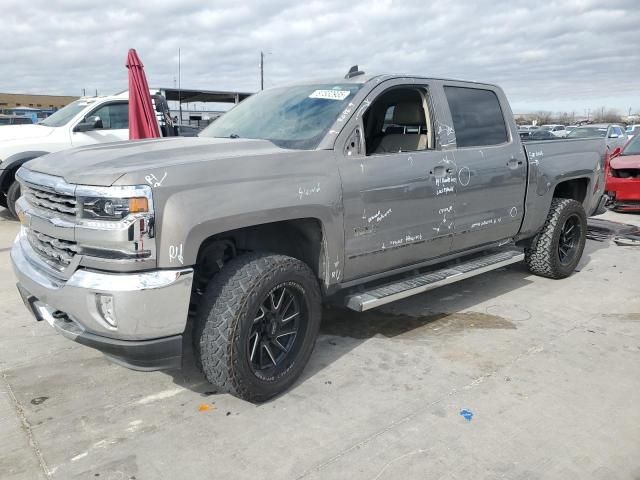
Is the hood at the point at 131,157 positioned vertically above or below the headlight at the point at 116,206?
above

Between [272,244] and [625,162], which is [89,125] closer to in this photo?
[272,244]

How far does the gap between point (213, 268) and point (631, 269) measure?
5.13 meters

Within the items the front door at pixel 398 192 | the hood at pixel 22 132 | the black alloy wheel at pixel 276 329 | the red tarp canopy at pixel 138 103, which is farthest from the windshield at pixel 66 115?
the black alloy wheel at pixel 276 329

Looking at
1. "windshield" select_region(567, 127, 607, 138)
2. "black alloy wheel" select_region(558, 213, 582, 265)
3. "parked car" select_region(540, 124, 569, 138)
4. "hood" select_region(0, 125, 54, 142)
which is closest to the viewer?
"black alloy wheel" select_region(558, 213, 582, 265)

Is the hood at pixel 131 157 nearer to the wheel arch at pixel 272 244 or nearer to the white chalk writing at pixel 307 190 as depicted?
the white chalk writing at pixel 307 190

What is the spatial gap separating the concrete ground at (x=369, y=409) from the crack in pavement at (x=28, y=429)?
0.03 ft

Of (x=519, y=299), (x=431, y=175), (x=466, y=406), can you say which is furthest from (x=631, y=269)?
(x=466, y=406)

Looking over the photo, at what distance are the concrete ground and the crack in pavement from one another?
0.01 m

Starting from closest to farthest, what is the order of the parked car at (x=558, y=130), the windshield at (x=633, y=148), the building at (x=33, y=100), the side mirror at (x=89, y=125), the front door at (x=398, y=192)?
the front door at (x=398, y=192) → the side mirror at (x=89, y=125) → the windshield at (x=633, y=148) → the parked car at (x=558, y=130) → the building at (x=33, y=100)

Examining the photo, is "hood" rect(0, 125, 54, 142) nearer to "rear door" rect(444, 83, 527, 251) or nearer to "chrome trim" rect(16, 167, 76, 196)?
"chrome trim" rect(16, 167, 76, 196)

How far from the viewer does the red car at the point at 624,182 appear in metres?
9.45

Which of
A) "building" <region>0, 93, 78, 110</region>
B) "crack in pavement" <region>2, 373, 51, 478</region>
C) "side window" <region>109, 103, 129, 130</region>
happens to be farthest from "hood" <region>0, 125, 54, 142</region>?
"building" <region>0, 93, 78, 110</region>

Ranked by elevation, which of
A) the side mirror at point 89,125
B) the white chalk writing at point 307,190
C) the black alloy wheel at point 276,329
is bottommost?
the black alloy wheel at point 276,329

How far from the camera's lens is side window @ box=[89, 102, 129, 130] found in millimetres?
9161
